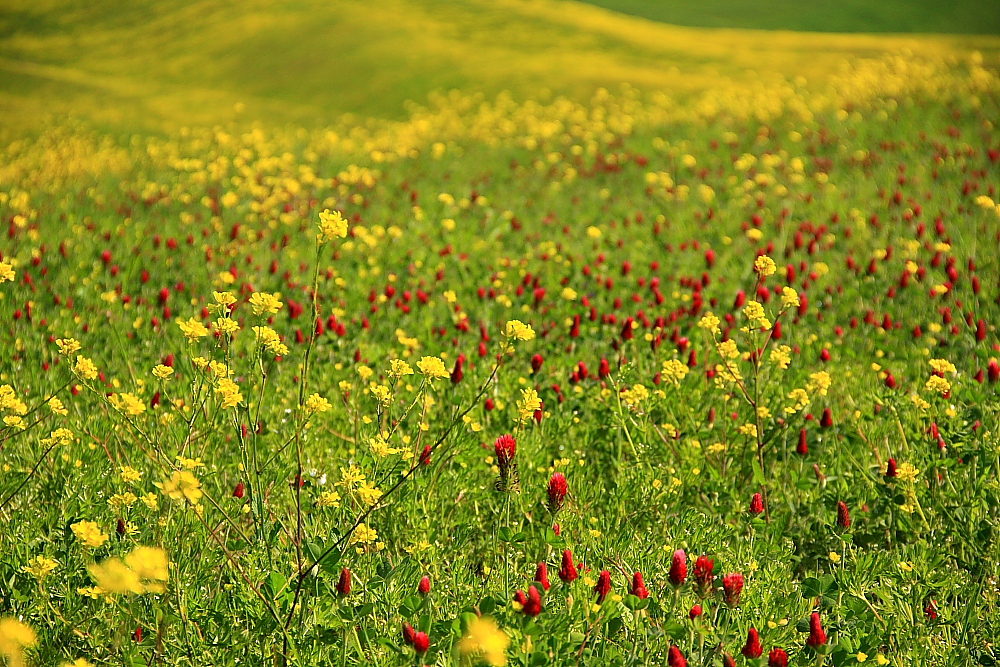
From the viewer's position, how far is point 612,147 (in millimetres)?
13188

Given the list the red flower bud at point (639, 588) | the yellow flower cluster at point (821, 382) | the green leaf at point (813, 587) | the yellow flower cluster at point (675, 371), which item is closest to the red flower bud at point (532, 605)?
the red flower bud at point (639, 588)

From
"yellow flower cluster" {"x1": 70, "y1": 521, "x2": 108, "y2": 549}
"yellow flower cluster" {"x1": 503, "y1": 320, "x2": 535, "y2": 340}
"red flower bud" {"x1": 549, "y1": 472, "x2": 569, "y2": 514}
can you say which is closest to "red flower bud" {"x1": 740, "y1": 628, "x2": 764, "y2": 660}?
"red flower bud" {"x1": 549, "y1": 472, "x2": 569, "y2": 514}

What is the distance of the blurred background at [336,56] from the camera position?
17.8 m

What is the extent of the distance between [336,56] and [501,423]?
59.9 feet

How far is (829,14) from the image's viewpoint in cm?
3042

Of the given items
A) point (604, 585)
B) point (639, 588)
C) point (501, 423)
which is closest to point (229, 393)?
point (604, 585)

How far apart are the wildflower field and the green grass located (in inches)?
803

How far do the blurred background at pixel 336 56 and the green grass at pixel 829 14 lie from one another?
12.0ft

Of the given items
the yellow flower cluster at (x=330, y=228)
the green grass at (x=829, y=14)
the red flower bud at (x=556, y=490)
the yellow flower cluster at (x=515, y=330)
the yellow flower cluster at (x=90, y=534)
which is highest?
the green grass at (x=829, y=14)

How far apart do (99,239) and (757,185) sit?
26.5 ft

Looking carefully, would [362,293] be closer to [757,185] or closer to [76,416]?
[76,416]

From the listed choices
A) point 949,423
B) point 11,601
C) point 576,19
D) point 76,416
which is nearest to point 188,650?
point 11,601

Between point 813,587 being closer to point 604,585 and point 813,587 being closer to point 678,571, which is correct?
point 678,571

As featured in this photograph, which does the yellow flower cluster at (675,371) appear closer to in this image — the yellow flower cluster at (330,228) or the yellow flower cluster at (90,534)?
the yellow flower cluster at (330,228)
